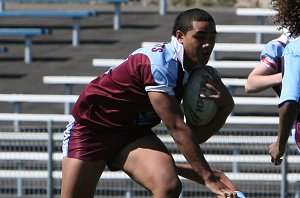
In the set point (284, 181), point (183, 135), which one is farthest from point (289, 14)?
point (284, 181)

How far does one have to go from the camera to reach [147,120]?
6.27 m

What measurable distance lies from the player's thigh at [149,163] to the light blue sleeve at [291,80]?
87cm

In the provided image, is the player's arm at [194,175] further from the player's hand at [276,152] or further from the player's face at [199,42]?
the player's face at [199,42]

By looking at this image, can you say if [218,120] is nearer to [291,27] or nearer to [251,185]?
[291,27]

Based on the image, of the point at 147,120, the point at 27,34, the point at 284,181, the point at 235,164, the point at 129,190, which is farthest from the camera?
the point at 27,34

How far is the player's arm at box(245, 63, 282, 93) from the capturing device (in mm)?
5973

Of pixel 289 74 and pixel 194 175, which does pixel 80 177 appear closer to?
pixel 194 175

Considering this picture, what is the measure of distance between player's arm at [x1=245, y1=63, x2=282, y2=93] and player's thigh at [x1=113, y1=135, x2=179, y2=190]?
2.04 ft

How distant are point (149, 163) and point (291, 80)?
1.05m

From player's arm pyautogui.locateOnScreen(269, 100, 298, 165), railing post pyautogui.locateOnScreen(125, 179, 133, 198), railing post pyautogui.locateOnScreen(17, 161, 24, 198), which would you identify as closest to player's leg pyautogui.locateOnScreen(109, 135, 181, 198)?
player's arm pyautogui.locateOnScreen(269, 100, 298, 165)

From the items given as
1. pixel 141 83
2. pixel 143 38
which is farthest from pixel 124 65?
pixel 143 38

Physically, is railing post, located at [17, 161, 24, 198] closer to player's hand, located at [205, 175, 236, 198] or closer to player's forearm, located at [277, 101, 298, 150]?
player's hand, located at [205, 175, 236, 198]

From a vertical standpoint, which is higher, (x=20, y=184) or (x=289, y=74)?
(x=289, y=74)

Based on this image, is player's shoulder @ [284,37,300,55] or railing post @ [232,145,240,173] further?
railing post @ [232,145,240,173]
